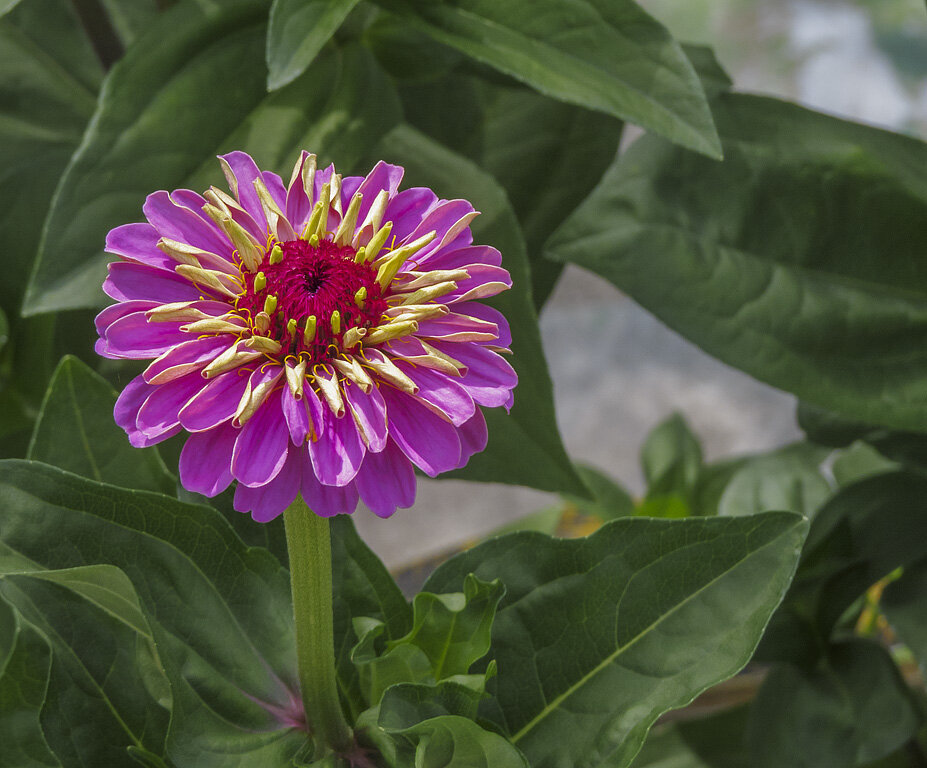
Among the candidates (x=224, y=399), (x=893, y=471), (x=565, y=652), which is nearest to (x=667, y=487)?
(x=893, y=471)

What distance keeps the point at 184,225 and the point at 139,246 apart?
0.01 metres

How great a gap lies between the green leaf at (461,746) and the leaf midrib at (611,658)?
0.04m

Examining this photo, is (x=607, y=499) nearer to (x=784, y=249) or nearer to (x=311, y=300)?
(x=784, y=249)

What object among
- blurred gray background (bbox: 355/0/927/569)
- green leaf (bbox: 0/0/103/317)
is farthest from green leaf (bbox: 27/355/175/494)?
blurred gray background (bbox: 355/0/927/569)

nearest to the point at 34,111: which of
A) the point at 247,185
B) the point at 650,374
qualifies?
the point at 247,185

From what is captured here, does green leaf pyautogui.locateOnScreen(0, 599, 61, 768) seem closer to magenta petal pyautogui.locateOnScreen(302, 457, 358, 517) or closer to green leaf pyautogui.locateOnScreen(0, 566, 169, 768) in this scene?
green leaf pyautogui.locateOnScreen(0, 566, 169, 768)

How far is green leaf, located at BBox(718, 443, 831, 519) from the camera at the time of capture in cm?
53

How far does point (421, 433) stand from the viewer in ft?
0.68

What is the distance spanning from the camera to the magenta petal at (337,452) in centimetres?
19

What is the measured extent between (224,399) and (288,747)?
10cm

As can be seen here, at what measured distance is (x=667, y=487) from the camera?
2.03ft

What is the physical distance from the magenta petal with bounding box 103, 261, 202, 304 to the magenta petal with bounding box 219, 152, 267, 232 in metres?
0.02

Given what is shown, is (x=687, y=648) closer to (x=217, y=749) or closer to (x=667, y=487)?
(x=217, y=749)

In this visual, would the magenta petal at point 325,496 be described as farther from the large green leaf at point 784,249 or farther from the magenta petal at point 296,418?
the large green leaf at point 784,249
